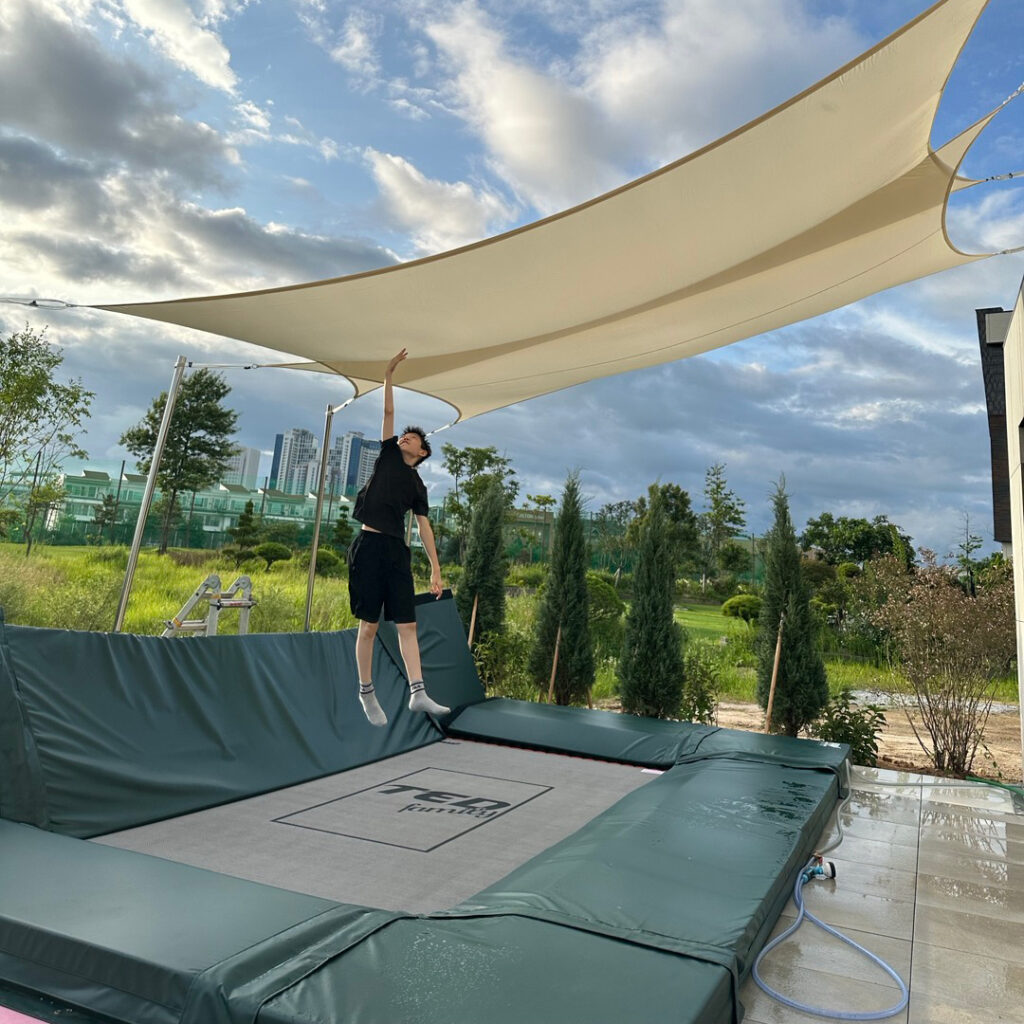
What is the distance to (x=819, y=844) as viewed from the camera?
3832 millimetres

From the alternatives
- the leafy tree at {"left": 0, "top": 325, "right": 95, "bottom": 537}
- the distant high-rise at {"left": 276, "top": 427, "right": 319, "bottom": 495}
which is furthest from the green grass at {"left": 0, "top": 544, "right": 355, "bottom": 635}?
the distant high-rise at {"left": 276, "top": 427, "right": 319, "bottom": 495}

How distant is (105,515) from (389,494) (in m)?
8.03

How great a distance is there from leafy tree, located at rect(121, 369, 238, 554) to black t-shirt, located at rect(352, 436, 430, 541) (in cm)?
943

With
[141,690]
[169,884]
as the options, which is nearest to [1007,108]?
[169,884]

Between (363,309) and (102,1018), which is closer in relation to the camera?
(102,1018)

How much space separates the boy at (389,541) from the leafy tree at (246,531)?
8952mm

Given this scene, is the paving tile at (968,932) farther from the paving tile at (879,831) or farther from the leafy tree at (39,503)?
the leafy tree at (39,503)

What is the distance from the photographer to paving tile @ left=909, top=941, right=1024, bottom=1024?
2201 millimetres

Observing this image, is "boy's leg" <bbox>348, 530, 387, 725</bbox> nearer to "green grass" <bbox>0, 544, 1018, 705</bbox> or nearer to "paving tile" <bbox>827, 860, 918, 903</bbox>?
"paving tile" <bbox>827, 860, 918, 903</bbox>

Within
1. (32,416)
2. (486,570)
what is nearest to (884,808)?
(486,570)

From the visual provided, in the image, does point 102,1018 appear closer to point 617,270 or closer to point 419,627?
point 617,270

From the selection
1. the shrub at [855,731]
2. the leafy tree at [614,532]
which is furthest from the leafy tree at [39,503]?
the shrub at [855,731]

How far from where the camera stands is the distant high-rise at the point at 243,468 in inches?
510

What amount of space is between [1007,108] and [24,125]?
8.99m
